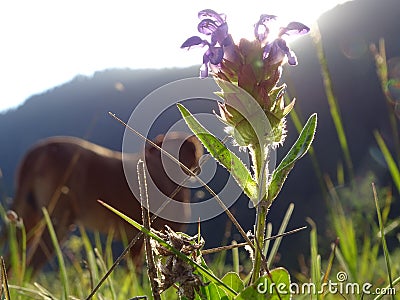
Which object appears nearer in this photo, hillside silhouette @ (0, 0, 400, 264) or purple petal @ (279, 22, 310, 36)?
purple petal @ (279, 22, 310, 36)

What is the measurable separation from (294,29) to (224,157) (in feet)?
0.48

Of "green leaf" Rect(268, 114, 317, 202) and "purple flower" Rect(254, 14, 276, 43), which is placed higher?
"purple flower" Rect(254, 14, 276, 43)

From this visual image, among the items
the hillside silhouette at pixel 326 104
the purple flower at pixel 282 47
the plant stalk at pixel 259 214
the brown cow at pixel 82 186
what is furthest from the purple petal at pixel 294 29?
the hillside silhouette at pixel 326 104

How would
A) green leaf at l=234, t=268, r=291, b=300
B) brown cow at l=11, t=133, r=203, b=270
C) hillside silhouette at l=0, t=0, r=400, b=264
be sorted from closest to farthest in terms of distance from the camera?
A: green leaf at l=234, t=268, r=291, b=300 → brown cow at l=11, t=133, r=203, b=270 → hillside silhouette at l=0, t=0, r=400, b=264

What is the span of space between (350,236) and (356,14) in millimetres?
16964

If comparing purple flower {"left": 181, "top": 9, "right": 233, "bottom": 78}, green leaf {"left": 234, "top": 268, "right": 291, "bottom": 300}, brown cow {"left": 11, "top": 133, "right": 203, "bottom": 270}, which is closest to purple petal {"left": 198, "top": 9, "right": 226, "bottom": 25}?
purple flower {"left": 181, "top": 9, "right": 233, "bottom": 78}

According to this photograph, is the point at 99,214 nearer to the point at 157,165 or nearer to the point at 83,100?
the point at 157,165

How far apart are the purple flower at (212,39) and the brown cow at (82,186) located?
3.74 m

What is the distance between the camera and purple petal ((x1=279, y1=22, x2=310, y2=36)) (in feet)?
1.69

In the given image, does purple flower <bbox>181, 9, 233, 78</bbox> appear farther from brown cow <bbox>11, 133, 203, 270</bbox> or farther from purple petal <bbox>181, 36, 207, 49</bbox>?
brown cow <bbox>11, 133, 203, 270</bbox>

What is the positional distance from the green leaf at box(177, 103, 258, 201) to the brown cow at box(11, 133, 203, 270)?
3722 mm

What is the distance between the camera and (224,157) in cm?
52

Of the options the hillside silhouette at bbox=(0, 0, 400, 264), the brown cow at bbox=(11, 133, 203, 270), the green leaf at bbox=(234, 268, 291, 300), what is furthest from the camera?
the hillside silhouette at bbox=(0, 0, 400, 264)

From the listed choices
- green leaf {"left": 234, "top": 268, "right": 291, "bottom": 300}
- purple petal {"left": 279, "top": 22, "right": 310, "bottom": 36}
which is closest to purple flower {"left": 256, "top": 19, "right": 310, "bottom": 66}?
purple petal {"left": 279, "top": 22, "right": 310, "bottom": 36}
